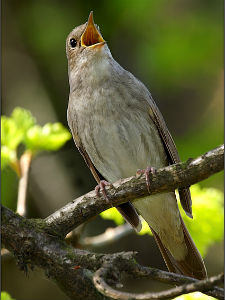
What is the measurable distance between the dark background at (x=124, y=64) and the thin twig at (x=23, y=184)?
177cm

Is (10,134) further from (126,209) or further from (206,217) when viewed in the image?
(206,217)

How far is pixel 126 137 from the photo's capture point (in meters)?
4.44

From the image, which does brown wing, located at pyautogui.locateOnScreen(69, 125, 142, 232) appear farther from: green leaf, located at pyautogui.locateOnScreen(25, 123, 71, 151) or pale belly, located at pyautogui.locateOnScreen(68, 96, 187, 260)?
green leaf, located at pyautogui.locateOnScreen(25, 123, 71, 151)

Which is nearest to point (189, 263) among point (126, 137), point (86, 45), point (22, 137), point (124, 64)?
point (126, 137)

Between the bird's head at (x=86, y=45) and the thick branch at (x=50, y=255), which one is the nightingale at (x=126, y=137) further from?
the thick branch at (x=50, y=255)

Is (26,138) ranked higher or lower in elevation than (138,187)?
higher

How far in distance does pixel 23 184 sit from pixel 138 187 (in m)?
0.92

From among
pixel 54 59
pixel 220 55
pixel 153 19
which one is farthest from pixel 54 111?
pixel 220 55

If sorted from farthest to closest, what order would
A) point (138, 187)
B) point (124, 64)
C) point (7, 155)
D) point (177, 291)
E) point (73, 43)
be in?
point (124, 64), point (73, 43), point (7, 155), point (138, 187), point (177, 291)

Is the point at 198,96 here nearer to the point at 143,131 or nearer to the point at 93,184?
the point at 93,184

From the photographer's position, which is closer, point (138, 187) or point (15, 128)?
point (138, 187)

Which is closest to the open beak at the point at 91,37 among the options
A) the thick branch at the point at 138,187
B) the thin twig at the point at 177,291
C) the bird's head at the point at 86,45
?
the bird's head at the point at 86,45

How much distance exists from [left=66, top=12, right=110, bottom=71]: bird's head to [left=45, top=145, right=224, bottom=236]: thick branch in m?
1.62

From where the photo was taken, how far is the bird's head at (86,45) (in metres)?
4.73
